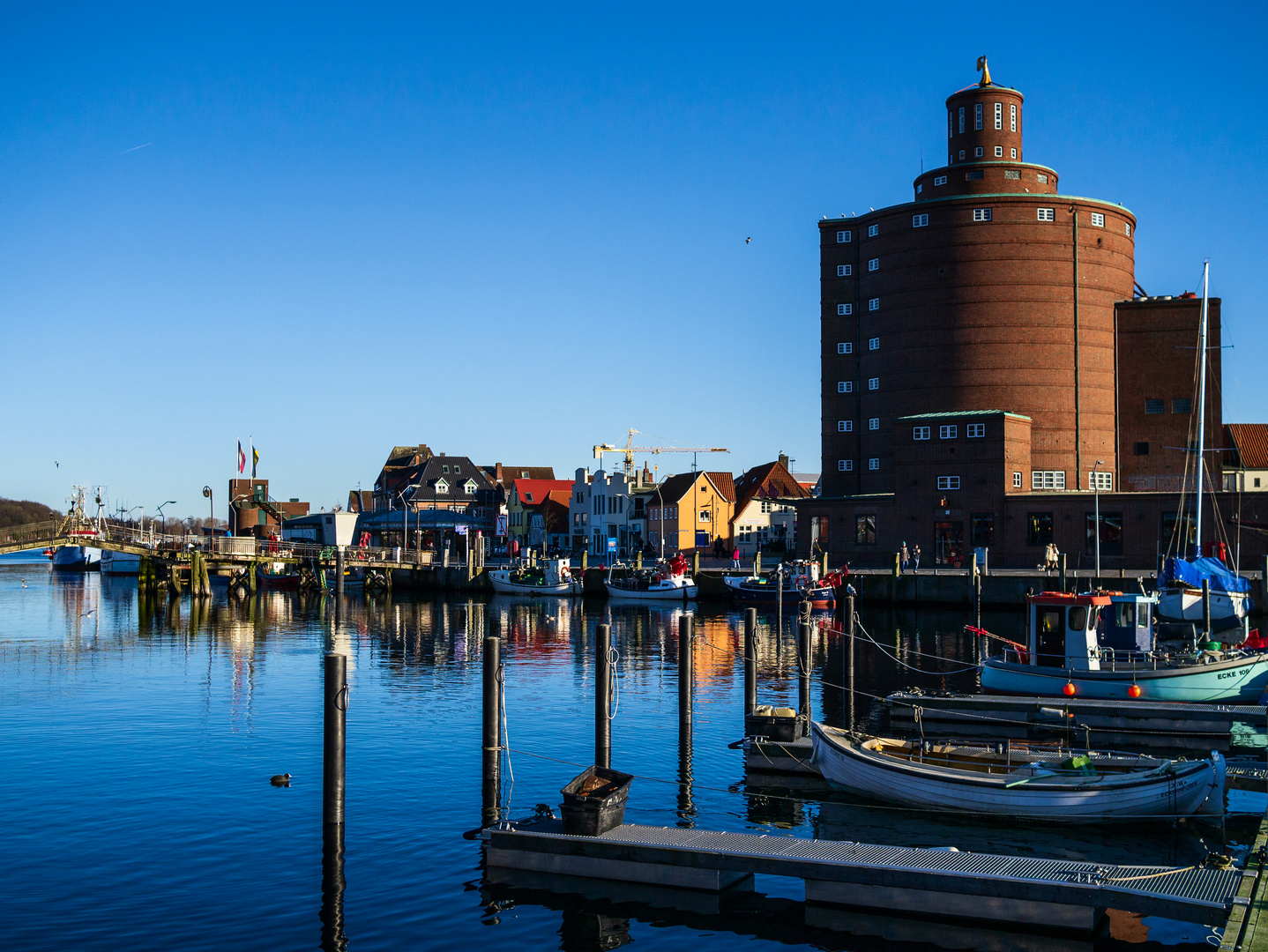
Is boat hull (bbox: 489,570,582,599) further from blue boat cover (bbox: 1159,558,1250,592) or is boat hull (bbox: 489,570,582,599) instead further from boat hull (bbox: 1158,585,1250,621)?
boat hull (bbox: 1158,585,1250,621)

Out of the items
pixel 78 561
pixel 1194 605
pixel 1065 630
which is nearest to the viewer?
pixel 1065 630

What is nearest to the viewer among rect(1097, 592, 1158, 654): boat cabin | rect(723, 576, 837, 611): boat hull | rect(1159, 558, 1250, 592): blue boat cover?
rect(1097, 592, 1158, 654): boat cabin

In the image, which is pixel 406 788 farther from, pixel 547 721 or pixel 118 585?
pixel 118 585

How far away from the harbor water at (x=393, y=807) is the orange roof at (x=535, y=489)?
118021mm

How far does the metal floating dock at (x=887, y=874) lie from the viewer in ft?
56.8

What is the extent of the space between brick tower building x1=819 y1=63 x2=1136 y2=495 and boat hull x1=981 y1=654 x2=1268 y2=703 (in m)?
63.6

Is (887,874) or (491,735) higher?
(491,735)

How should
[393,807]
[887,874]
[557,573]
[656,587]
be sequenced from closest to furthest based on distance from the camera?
1. [887,874]
2. [393,807]
3. [656,587]
4. [557,573]

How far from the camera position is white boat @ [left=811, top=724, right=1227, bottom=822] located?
23.3 metres

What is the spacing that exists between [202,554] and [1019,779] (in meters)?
84.2

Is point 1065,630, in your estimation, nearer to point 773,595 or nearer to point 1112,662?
point 1112,662

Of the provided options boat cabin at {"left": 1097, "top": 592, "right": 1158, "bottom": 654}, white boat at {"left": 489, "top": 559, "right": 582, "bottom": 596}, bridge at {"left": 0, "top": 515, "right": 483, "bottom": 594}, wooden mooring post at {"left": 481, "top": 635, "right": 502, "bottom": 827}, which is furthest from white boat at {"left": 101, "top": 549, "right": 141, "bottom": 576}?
wooden mooring post at {"left": 481, "top": 635, "right": 502, "bottom": 827}

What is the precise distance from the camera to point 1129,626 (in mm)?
39781

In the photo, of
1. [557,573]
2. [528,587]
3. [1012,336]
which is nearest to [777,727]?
[557,573]
